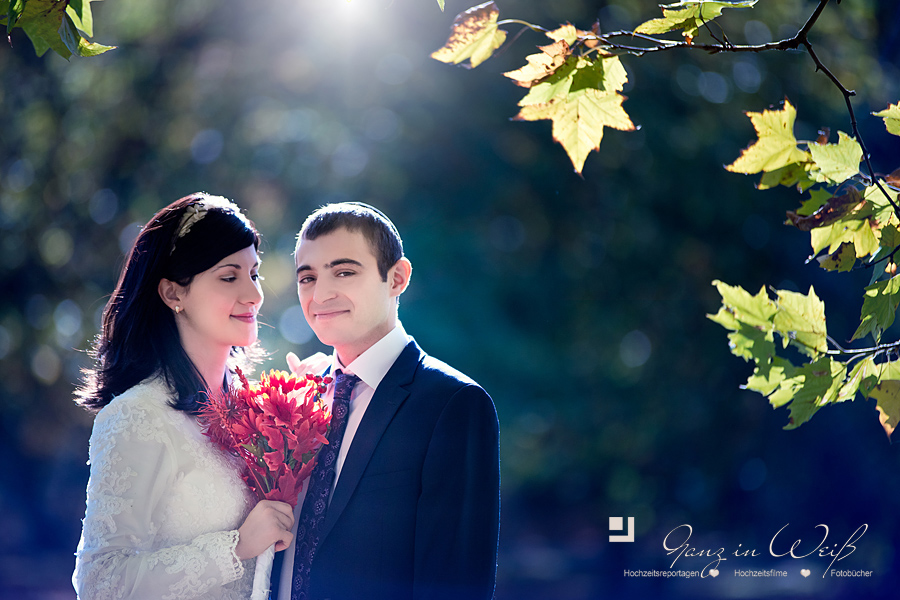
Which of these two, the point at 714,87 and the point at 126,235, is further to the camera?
the point at 714,87

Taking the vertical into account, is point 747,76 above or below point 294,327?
above

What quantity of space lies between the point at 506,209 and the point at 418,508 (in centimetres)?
564

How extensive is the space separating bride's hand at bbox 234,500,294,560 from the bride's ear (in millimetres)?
769

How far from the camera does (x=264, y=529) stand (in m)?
2.23

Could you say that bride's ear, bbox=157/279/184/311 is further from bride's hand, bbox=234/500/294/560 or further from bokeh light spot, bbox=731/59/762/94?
bokeh light spot, bbox=731/59/762/94

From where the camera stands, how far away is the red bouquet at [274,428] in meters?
2.24

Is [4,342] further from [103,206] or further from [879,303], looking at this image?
[879,303]

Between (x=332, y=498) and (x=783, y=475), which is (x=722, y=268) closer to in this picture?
(x=783, y=475)

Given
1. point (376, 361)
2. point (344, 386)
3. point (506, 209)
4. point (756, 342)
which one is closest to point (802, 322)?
point (756, 342)

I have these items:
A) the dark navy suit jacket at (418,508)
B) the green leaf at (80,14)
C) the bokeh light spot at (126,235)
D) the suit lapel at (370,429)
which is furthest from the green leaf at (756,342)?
the bokeh light spot at (126,235)

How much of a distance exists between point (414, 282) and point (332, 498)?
16.9 ft

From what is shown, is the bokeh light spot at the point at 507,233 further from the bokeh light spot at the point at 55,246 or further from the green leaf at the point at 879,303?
the green leaf at the point at 879,303

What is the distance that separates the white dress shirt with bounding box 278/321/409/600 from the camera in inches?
95.0

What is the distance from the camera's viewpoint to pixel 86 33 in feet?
5.53
